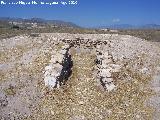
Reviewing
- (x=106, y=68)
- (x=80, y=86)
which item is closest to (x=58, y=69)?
(x=80, y=86)

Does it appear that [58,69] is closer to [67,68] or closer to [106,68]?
[67,68]

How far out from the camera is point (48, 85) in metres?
32.0

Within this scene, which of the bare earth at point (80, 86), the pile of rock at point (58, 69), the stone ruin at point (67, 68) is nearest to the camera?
the bare earth at point (80, 86)

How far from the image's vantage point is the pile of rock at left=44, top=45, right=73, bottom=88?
32375 mm

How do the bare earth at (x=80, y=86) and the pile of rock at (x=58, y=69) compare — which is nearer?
the bare earth at (x=80, y=86)

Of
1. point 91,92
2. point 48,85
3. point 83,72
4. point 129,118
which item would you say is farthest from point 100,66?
point 129,118

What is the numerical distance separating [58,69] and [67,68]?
3.28m

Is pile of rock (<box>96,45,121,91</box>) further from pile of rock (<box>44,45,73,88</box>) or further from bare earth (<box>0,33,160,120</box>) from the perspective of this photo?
pile of rock (<box>44,45,73,88</box>)

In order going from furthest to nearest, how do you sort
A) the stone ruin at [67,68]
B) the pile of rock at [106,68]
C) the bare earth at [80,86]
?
the pile of rock at [106,68]
the stone ruin at [67,68]
the bare earth at [80,86]

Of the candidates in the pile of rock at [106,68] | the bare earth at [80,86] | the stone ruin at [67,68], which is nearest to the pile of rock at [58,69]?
the stone ruin at [67,68]

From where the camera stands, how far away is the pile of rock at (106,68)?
107 ft

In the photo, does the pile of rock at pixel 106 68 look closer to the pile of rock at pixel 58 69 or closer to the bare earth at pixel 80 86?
the bare earth at pixel 80 86

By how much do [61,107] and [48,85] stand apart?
3382 millimetres

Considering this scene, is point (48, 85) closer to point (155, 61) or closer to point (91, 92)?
point (91, 92)
